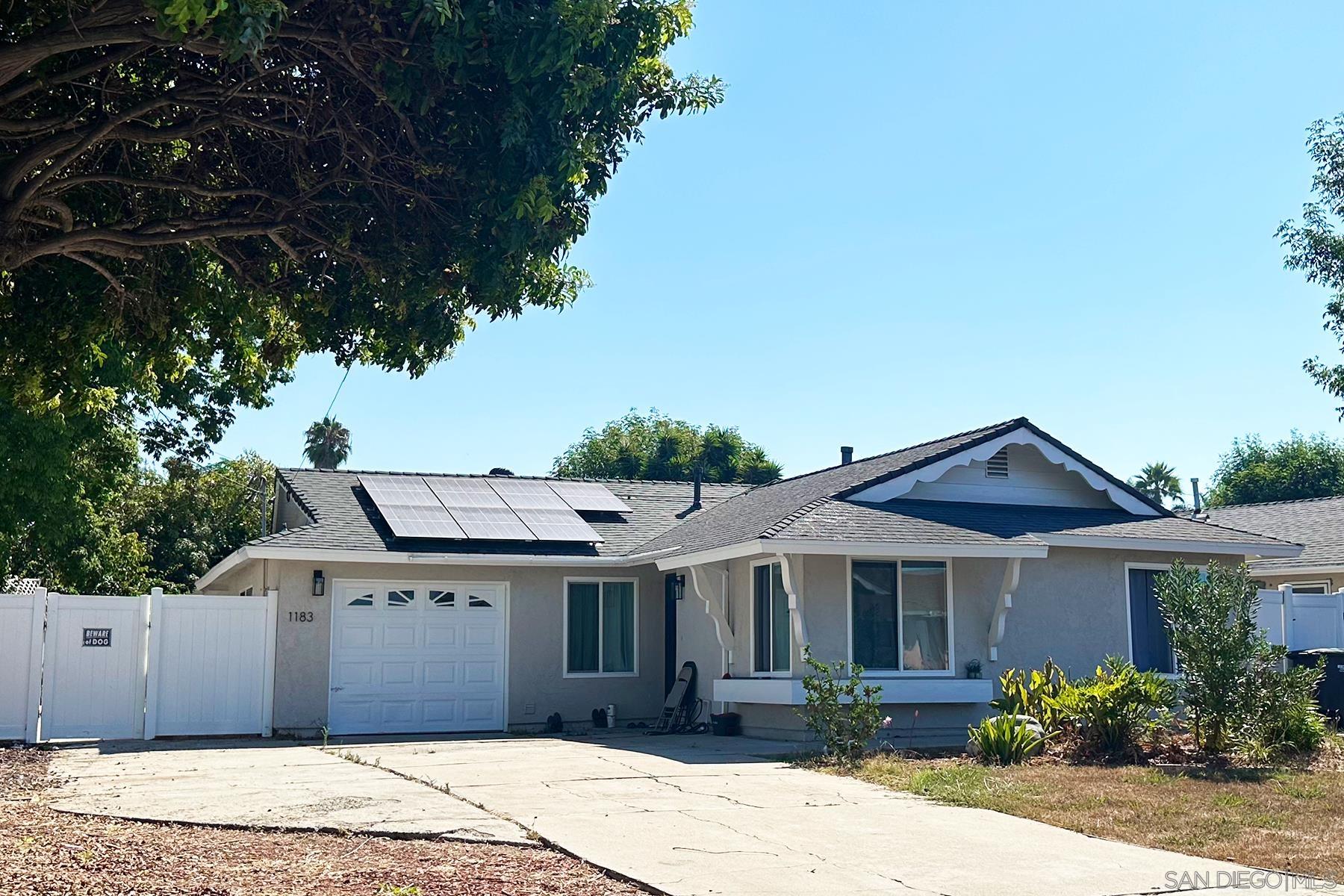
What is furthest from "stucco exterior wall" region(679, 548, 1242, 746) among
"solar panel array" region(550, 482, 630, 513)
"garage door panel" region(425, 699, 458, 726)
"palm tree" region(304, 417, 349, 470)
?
"palm tree" region(304, 417, 349, 470)

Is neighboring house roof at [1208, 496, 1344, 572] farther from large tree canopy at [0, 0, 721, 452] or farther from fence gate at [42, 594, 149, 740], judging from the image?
fence gate at [42, 594, 149, 740]

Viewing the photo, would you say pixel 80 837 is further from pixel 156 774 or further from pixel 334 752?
pixel 334 752

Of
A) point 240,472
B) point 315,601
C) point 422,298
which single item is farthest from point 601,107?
point 240,472

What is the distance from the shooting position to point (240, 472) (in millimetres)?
42062

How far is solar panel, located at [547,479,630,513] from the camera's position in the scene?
72.2 ft

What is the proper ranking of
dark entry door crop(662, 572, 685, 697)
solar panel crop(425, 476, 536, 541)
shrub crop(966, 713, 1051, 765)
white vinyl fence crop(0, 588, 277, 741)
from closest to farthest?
shrub crop(966, 713, 1051, 765) < white vinyl fence crop(0, 588, 277, 741) < solar panel crop(425, 476, 536, 541) < dark entry door crop(662, 572, 685, 697)

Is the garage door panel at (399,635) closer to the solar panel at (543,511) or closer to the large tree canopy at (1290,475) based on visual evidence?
the solar panel at (543,511)

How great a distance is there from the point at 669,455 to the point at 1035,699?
44.9 m

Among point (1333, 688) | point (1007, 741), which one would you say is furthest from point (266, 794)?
point (1333, 688)

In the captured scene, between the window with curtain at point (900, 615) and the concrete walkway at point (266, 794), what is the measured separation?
660 cm

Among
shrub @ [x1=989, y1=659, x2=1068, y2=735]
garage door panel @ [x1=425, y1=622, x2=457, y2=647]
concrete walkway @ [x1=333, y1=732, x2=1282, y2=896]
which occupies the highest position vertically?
garage door panel @ [x1=425, y1=622, x2=457, y2=647]

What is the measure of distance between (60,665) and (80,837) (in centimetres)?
946

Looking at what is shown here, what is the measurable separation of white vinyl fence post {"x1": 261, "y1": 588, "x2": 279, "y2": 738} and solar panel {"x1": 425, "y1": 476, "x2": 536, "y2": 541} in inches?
116

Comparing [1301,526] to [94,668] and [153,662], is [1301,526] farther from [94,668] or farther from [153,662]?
[94,668]
